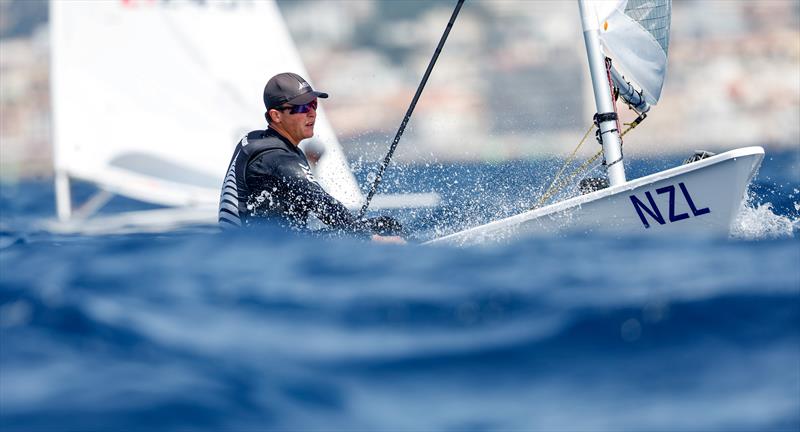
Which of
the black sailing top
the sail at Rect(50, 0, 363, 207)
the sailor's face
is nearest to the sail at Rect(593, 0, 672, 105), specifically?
the sailor's face

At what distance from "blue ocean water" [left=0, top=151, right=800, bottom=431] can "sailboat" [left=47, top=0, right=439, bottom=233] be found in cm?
533

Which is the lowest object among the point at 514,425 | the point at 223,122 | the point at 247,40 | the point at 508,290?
the point at 514,425

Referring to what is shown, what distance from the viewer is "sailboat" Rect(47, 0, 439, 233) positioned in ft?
27.8

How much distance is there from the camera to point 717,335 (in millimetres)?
2295

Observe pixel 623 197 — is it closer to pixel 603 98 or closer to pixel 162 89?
pixel 603 98

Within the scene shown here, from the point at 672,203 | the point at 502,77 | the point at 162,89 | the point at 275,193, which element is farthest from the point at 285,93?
the point at 502,77

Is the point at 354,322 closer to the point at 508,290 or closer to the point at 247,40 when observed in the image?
the point at 508,290

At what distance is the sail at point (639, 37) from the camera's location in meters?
4.32

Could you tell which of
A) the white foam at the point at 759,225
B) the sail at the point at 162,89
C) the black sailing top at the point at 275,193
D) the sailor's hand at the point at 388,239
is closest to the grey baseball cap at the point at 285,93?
the black sailing top at the point at 275,193

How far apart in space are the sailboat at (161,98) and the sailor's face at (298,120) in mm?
4197

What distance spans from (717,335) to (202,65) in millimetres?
6941

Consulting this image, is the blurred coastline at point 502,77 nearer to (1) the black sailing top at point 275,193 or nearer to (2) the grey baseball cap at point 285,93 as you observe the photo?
(2) the grey baseball cap at point 285,93

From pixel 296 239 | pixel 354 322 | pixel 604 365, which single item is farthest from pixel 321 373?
pixel 296 239

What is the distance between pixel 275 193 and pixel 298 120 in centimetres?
37
